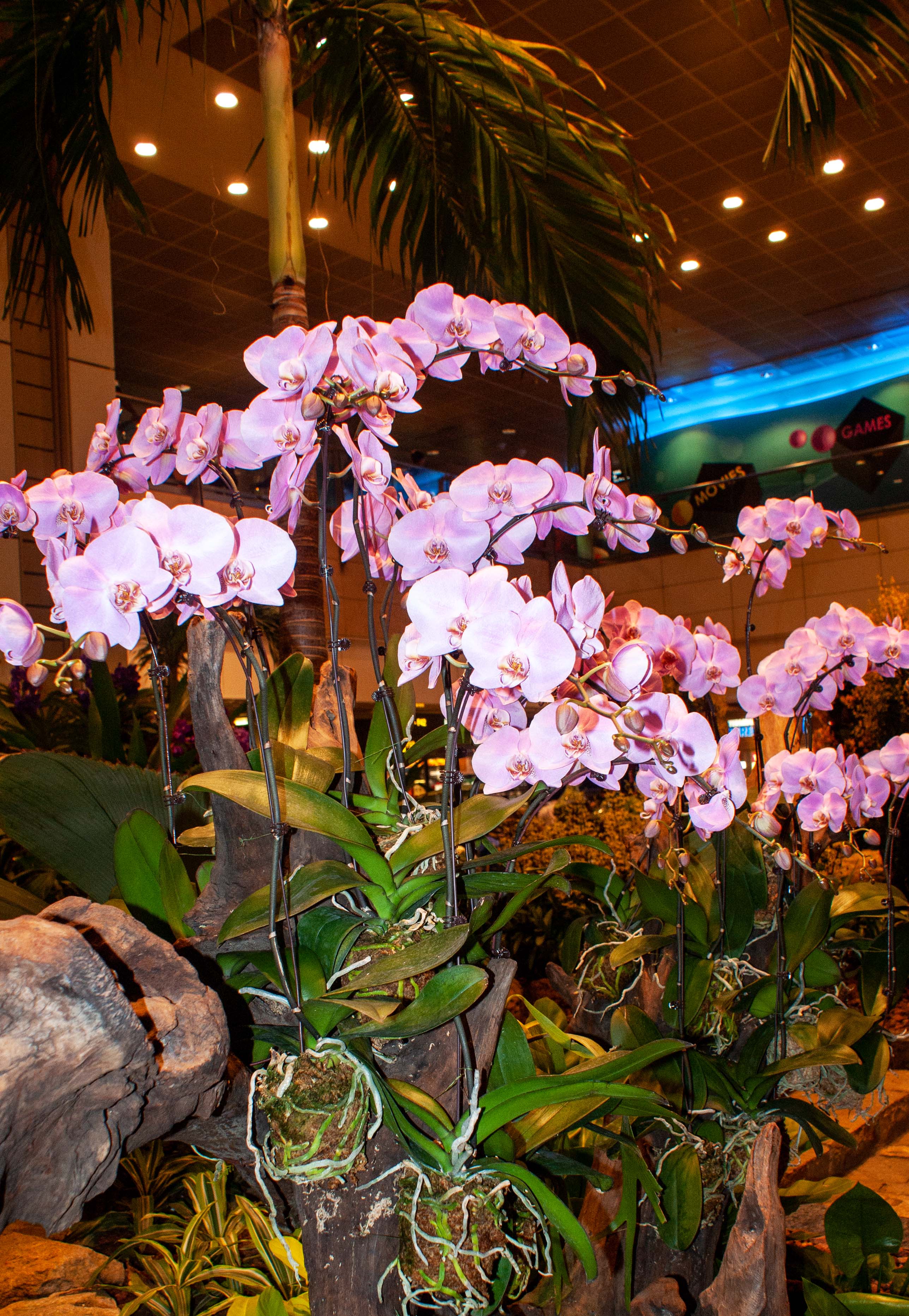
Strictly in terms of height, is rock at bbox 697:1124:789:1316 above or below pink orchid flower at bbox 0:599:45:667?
below

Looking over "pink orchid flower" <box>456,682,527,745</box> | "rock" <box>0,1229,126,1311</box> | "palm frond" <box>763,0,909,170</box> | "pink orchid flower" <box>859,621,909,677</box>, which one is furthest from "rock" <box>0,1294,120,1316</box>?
"palm frond" <box>763,0,909,170</box>

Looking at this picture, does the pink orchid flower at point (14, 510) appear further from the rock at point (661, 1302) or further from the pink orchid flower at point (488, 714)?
the rock at point (661, 1302)

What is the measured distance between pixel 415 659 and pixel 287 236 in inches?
48.1

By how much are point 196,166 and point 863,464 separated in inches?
188

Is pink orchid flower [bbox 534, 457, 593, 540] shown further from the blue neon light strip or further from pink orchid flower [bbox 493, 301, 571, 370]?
the blue neon light strip

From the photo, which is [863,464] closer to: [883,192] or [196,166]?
[883,192]

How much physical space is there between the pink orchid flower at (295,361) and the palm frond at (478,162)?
56.9 inches

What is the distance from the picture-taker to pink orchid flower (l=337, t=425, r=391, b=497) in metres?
0.67

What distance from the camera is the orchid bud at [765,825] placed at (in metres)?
0.85

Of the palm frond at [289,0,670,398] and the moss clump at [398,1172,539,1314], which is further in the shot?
the palm frond at [289,0,670,398]

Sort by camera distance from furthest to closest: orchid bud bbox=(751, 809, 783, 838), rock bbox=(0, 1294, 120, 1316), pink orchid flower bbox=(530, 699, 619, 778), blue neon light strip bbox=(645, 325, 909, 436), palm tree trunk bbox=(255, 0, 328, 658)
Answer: blue neon light strip bbox=(645, 325, 909, 436), palm tree trunk bbox=(255, 0, 328, 658), rock bbox=(0, 1294, 120, 1316), orchid bud bbox=(751, 809, 783, 838), pink orchid flower bbox=(530, 699, 619, 778)

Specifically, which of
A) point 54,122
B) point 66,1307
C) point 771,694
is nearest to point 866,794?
point 771,694

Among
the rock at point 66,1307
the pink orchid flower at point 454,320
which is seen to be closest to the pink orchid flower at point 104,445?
the pink orchid flower at point 454,320

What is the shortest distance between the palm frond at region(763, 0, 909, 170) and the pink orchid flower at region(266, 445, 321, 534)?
1.60 meters
